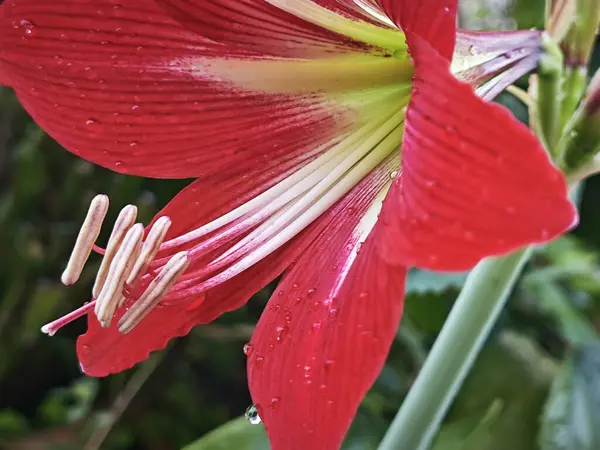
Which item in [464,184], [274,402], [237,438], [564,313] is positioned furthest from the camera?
[564,313]

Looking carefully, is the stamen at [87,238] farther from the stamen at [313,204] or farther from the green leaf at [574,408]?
the green leaf at [574,408]

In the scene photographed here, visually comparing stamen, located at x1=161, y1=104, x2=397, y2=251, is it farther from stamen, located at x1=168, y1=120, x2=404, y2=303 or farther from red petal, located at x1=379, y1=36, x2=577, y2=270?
red petal, located at x1=379, y1=36, x2=577, y2=270

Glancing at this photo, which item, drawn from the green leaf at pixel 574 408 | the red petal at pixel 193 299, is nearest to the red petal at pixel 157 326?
the red petal at pixel 193 299

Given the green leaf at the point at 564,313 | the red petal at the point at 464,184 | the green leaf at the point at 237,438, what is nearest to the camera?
the red petal at the point at 464,184

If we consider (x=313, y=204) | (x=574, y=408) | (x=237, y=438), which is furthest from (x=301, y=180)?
(x=574, y=408)

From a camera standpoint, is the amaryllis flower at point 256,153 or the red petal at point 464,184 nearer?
the red petal at point 464,184

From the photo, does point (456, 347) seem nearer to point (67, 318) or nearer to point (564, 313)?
point (67, 318)
